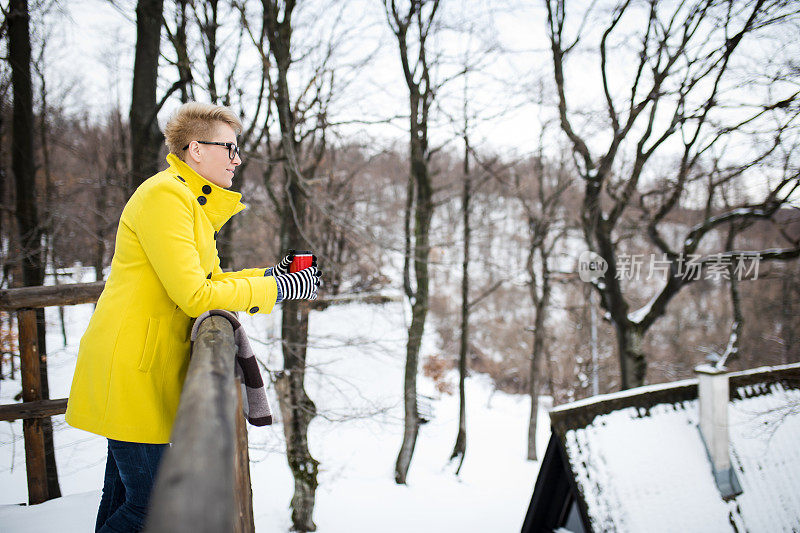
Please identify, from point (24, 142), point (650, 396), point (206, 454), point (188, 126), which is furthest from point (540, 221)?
point (206, 454)

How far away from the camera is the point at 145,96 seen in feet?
18.4

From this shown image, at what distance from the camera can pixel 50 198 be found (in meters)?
8.67

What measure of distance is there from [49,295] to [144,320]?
1.75 metres

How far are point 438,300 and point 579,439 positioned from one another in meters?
20.3

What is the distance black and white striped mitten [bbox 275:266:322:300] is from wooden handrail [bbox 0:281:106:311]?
1551 millimetres

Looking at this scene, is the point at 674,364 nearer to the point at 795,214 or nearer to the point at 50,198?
the point at 795,214

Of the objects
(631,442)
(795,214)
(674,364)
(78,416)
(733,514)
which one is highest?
(795,214)

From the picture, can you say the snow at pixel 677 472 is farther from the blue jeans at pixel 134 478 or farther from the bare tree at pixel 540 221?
the blue jeans at pixel 134 478

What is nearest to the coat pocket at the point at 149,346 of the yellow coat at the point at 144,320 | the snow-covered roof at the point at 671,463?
the yellow coat at the point at 144,320

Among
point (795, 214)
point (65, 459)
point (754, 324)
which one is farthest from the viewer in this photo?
point (754, 324)

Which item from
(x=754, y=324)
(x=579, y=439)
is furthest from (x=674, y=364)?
(x=579, y=439)

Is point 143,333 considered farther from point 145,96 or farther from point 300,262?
point 145,96

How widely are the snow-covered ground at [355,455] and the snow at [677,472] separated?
331cm

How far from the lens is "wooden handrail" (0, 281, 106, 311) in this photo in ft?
8.77
